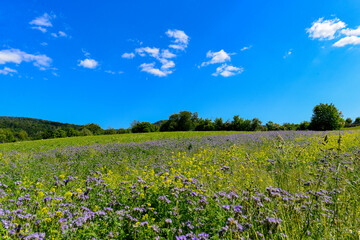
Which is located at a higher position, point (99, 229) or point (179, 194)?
point (179, 194)

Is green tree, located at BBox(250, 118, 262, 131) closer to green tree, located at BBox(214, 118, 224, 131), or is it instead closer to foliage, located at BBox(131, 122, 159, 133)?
green tree, located at BBox(214, 118, 224, 131)

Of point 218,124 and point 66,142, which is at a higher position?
point 218,124

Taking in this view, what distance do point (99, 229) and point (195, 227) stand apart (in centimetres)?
146

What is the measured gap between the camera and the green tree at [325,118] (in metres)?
40.9

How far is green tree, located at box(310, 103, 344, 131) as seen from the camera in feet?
134

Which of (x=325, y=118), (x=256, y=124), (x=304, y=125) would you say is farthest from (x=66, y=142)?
(x=304, y=125)

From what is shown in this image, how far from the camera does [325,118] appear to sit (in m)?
41.9

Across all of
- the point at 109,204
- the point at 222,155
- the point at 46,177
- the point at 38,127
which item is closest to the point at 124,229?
the point at 109,204

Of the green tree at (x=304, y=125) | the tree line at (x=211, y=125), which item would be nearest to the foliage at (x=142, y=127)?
the tree line at (x=211, y=125)

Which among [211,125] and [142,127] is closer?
[211,125]

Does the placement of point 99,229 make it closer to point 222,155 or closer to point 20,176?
point 20,176

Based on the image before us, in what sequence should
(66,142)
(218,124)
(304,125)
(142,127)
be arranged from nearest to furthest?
(66,142) → (304,125) → (218,124) → (142,127)

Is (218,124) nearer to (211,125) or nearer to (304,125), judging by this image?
(211,125)

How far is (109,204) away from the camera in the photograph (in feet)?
10.8
